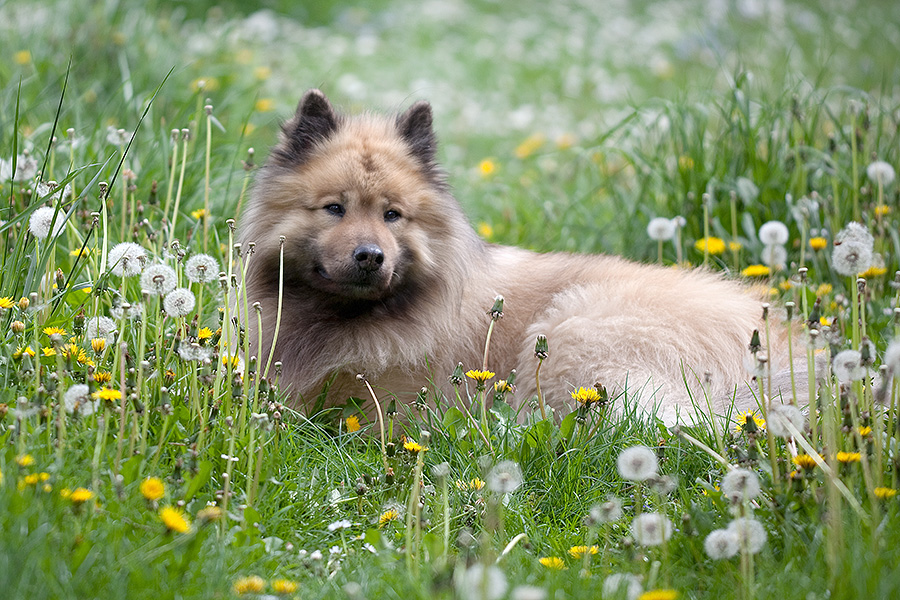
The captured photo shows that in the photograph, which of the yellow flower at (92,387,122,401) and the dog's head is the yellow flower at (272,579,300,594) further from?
the dog's head

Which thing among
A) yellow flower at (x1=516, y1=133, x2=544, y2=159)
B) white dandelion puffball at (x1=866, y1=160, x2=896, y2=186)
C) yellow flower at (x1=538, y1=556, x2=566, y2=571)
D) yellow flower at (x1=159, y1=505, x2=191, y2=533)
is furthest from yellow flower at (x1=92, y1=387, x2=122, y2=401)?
→ yellow flower at (x1=516, y1=133, x2=544, y2=159)

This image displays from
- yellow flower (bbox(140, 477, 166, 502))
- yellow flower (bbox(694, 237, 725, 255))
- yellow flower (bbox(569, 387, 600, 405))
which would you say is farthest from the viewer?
yellow flower (bbox(694, 237, 725, 255))

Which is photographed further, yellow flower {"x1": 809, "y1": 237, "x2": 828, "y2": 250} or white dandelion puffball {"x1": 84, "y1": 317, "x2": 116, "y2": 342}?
yellow flower {"x1": 809, "y1": 237, "x2": 828, "y2": 250}

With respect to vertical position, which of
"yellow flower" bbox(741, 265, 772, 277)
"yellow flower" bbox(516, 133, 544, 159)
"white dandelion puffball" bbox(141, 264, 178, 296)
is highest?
"yellow flower" bbox(516, 133, 544, 159)

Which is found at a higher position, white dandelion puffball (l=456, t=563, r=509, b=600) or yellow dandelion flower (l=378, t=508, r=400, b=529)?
white dandelion puffball (l=456, t=563, r=509, b=600)

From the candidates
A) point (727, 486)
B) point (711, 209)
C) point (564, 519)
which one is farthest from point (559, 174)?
point (727, 486)

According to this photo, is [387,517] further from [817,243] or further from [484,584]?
[817,243]

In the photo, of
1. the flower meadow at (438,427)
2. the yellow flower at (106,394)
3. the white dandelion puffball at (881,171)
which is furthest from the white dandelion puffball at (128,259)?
the white dandelion puffball at (881,171)

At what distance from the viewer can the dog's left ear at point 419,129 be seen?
3734 mm

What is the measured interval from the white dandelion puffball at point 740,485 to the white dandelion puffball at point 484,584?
0.72m

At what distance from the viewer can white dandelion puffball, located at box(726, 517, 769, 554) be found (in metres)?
2.08

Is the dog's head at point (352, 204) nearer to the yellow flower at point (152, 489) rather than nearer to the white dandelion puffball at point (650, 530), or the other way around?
the yellow flower at point (152, 489)

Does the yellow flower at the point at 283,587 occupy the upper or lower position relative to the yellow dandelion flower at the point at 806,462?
lower

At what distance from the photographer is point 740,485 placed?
2.24 m
